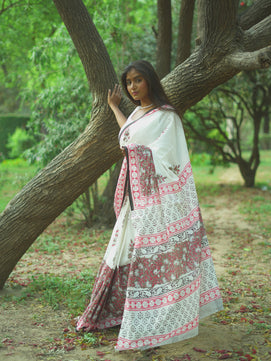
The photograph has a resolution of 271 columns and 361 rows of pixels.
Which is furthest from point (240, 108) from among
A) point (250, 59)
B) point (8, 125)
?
point (8, 125)

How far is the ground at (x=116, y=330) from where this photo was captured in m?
2.88

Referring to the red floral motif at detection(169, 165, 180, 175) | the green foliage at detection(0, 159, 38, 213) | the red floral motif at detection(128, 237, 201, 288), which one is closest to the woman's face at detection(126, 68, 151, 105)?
the red floral motif at detection(169, 165, 180, 175)

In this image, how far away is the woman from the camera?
2.73m

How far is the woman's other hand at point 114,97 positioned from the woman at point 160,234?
609 millimetres

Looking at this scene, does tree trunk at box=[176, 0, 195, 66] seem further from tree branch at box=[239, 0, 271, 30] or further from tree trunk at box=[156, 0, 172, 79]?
tree branch at box=[239, 0, 271, 30]

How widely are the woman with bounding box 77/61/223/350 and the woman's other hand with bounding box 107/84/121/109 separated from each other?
609 mm

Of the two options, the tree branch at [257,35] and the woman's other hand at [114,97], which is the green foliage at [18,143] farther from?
the tree branch at [257,35]

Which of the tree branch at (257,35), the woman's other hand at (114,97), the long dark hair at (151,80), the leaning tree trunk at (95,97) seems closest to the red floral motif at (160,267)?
the long dark hair at (151,80)

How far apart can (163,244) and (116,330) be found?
95 cm

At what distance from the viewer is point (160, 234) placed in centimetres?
282

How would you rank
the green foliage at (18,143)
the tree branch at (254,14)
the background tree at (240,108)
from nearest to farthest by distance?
the tree branch at (254,14) < the background tree at (240,108) < the green foliage at (18,143)

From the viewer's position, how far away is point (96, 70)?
379 centimetres

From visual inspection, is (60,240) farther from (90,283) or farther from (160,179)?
(160,179)

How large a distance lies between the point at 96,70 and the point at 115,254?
173 centimetres
